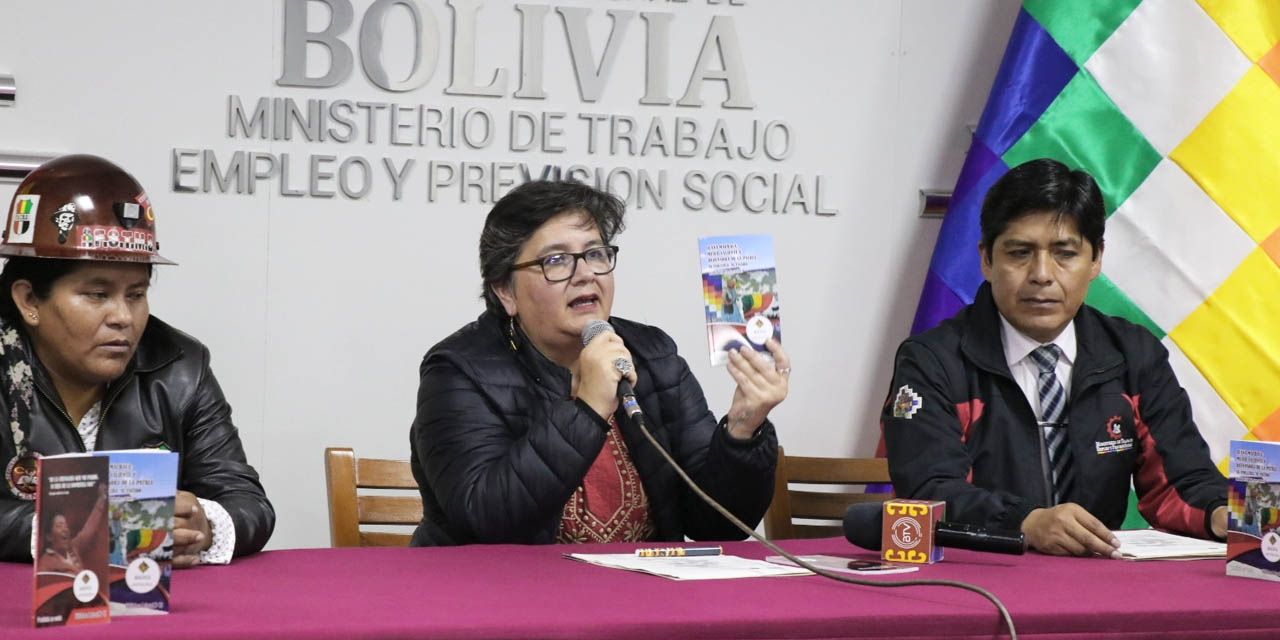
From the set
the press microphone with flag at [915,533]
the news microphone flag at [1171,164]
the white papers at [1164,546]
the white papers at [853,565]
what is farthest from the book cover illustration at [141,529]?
the news microphone flag at [1171,164]

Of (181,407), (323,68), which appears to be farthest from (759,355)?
(323,68)

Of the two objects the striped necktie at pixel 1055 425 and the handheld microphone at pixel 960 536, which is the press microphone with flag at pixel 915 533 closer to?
the handheld microphone at pixel 960 536

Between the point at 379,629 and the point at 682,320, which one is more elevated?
the point at 682,320

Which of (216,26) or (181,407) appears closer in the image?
(181,407)

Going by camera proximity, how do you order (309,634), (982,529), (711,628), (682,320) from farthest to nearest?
(682,320)
(982,529)
(711,628)
(309,634)

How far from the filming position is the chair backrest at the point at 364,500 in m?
2.53

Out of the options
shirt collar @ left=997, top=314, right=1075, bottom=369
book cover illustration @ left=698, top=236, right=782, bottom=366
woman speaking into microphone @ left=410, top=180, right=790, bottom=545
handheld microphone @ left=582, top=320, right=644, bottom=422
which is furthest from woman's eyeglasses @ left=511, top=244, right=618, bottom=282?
shirt collar @ left=997, top=314, right=1075, bottom=369

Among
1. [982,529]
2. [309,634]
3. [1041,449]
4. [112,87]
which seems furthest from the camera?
[112,87]

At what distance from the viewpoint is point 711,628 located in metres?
1.39

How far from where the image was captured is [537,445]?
7.09 ft

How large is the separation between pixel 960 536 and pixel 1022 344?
2.52 ft

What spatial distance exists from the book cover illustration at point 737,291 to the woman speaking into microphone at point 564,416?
6.5 inches

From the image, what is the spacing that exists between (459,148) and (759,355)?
4.96ft

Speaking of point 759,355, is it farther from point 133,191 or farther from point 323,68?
point 323,68
